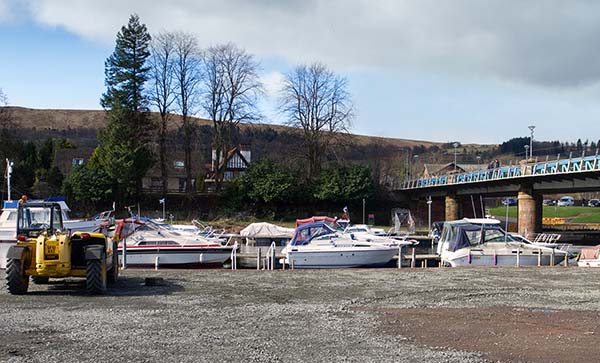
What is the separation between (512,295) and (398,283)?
3.85m

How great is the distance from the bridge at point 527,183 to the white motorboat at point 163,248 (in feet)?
91.7

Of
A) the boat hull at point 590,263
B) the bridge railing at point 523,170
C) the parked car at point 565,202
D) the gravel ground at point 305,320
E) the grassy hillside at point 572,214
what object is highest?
the bridge railing at point 523,170

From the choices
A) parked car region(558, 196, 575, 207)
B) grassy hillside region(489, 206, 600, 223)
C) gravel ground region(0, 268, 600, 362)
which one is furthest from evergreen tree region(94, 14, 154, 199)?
parked car region(558, 196, 575, 207)

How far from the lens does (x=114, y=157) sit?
66.1 m

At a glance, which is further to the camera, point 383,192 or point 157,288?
point 383,192

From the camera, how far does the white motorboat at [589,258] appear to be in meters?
29.5

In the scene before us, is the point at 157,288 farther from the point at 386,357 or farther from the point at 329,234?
the point at 329,234

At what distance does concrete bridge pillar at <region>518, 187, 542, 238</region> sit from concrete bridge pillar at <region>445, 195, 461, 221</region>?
15.0 metres

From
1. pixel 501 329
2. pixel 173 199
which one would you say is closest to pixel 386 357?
pixel 501 329

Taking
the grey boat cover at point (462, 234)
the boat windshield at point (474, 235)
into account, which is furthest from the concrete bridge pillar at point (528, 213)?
the grey boat cover at point (462, 234)

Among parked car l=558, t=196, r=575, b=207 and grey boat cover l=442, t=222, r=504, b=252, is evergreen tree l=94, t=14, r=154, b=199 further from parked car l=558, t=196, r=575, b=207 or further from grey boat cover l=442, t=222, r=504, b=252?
parked car l=558, t=196, r=575, b=207

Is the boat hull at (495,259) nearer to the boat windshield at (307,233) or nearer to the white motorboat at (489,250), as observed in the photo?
the white motorboat at (489,250)

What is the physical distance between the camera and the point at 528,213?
56.1m

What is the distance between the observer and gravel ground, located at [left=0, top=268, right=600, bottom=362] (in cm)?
1098
